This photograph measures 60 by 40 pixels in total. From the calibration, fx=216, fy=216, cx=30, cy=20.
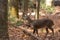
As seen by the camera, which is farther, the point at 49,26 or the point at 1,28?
the point at 49,26

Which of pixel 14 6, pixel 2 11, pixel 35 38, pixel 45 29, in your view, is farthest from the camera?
pixel 14 6

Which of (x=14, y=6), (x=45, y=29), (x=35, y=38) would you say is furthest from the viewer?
(x=14, y=6)

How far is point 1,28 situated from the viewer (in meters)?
6.07

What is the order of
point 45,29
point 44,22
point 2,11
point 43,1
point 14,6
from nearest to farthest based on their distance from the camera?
point 2,11
point 44,22
point 45,29
point 14,6
point 43,1

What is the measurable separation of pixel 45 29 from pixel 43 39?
2.60 metres

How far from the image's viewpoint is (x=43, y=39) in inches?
348

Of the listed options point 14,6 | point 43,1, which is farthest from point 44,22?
point 43,1

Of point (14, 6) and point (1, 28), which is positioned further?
point (14, 6)

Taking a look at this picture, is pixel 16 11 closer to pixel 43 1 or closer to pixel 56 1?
pixel 43 1

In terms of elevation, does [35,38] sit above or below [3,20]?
below

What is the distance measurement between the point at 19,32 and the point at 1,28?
4.61 metres

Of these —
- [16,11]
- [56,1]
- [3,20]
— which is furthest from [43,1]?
[3,20]

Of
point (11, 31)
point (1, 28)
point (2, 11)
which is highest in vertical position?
point (2, 11)

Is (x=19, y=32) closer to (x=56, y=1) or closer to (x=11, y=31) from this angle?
(x=11, y=31)
